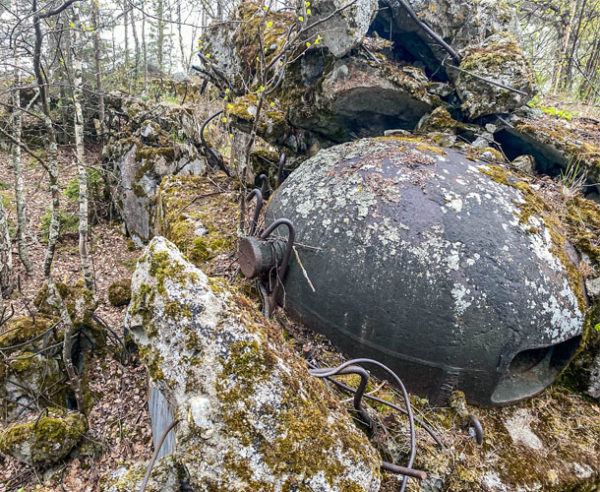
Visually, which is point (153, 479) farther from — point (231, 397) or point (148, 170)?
point (148, 170)

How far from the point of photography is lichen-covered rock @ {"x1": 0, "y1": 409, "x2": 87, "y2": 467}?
141 inches

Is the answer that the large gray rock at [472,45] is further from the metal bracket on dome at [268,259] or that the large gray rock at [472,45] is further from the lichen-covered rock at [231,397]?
the lichen-covered rock at [231,397]

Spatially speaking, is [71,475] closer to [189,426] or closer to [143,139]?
[189,426]

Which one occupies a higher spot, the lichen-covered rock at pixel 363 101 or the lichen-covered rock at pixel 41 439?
the lichen-covered rock at pixel 363 101

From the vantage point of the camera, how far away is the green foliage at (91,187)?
29.4ft

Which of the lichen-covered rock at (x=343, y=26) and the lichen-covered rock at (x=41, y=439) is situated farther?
the lichen-covered rock at (x=343, y=26)

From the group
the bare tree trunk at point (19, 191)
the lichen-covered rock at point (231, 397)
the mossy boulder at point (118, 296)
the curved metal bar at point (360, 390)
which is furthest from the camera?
the bare tree trunk at point (19, 191)

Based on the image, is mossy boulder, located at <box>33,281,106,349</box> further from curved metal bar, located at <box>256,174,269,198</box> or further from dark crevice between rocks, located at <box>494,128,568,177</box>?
dark crevice between rocks, located at <box>494,128,568,177</box>

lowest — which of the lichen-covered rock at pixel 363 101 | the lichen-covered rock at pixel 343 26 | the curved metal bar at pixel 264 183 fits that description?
the curved metal bar at pixel 264 183

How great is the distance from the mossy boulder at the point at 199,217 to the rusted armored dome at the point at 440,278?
1473mm

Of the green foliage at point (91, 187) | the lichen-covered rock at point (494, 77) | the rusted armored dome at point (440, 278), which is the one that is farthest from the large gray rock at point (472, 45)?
the green foliage at point (91, 187)

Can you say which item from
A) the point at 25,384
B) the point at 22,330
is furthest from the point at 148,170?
the point at 25,384

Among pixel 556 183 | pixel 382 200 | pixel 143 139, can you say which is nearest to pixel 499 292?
pixel 382 200

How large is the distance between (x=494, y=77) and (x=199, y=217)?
14.0 ft
